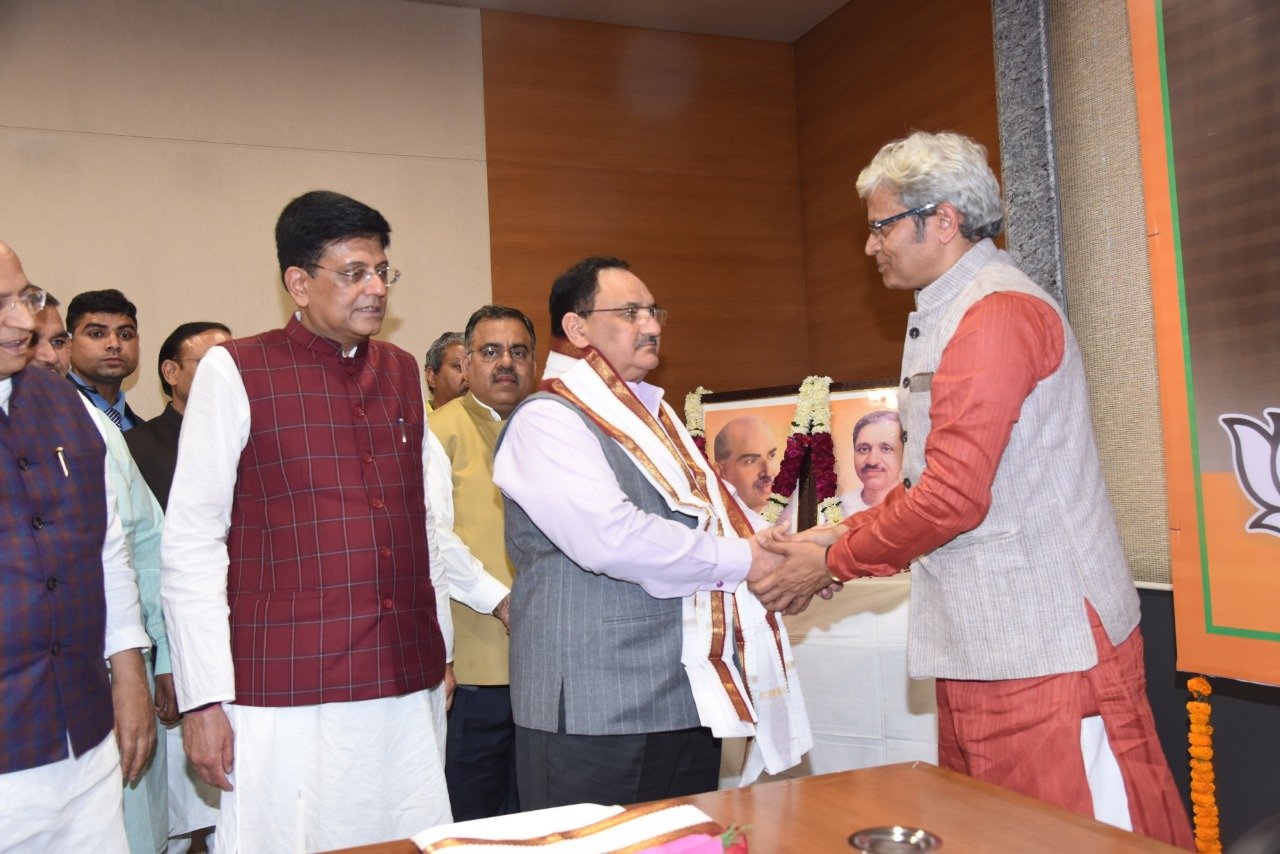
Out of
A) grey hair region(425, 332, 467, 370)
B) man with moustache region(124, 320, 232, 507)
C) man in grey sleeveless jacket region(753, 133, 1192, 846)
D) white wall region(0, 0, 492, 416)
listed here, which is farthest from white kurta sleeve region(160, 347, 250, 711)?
white wall region(0, 0, 492, 416)

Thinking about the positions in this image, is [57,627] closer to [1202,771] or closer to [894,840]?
[894,840]

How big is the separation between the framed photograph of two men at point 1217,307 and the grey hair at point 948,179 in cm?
64

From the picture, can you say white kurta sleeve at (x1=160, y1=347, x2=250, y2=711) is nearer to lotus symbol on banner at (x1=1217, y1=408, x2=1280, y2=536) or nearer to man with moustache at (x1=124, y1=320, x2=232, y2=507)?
man with moustache at (x1=124, y1=320, x2=232, y2=507)

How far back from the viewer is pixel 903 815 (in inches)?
→ 52.4

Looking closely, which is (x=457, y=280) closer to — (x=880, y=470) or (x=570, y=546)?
(x=880, y=470)

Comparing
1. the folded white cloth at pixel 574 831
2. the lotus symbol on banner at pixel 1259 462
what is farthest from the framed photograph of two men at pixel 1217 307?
the folded white cloth at pixel 574 831

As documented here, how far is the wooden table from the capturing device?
4.04ft

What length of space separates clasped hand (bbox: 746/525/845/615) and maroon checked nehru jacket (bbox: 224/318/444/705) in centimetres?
67

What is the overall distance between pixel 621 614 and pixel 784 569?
0.37 meters

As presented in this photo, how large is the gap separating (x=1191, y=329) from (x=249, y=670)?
208 centimetres

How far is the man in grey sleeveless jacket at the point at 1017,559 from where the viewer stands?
181cm

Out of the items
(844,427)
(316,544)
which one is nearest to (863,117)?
(844,427)

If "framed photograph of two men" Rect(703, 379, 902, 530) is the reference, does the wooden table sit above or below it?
below

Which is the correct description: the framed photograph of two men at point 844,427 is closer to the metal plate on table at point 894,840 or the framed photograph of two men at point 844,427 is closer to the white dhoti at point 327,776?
the white dhoti at point 327,776
